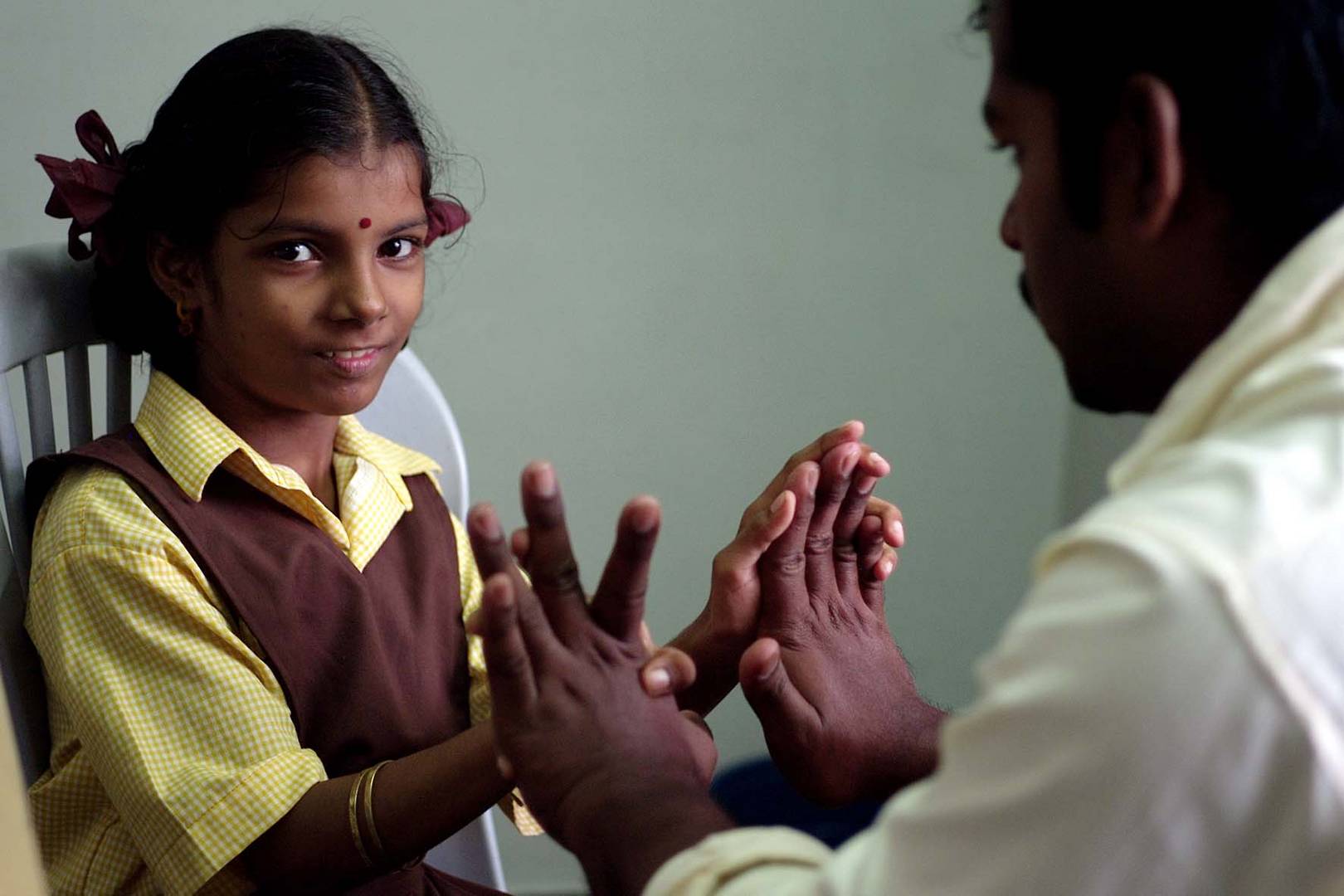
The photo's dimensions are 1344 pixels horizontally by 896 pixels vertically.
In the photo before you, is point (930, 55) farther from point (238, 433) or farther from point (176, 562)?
point (176, 562)

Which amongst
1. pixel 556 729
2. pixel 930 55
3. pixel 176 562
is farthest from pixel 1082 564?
pixel 930 55

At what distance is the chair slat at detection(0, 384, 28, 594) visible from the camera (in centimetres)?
106

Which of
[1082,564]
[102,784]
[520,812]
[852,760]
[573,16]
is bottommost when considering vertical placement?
[520,812]

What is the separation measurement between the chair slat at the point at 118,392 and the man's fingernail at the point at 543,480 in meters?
0.62

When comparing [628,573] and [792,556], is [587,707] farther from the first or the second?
[792,556]

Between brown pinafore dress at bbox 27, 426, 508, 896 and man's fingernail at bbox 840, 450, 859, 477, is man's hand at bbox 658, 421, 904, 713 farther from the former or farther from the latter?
brown pinafore dress at bbox 27, 426, 508, 896

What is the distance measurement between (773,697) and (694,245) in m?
1.03

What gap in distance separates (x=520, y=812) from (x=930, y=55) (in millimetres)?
1254

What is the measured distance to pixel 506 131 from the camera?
71.6 inches

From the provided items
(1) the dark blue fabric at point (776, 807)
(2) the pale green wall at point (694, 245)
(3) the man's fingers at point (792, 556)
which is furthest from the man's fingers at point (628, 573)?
(1) the dark blue fabric at point (776, 807)

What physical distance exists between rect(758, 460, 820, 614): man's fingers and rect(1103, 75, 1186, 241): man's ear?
44cm

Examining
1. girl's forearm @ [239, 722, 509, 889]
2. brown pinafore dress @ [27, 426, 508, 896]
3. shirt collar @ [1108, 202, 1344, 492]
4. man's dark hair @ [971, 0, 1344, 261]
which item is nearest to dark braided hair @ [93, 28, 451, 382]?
brown pinafore dress @ [27, 426, 508, 896]

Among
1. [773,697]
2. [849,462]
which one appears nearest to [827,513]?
[849,462]

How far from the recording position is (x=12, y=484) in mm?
1066
